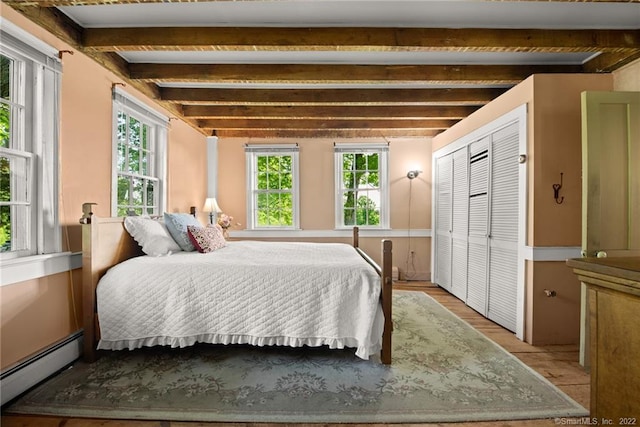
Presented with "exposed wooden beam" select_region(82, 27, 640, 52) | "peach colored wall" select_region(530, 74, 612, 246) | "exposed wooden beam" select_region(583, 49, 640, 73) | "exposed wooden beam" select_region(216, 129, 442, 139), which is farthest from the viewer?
"exposed wooden beam" select_region(216, 129, 442, 139)

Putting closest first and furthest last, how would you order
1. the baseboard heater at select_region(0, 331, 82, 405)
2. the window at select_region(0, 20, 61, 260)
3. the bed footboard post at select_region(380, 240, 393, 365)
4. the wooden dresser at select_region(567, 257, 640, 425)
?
the wooden dresser at select_region(567, 257, 640, 425) → the baseboard heater at select_region(0, 331, 82, 405) → the window at select_region(0, 20, 61, 260) → the bed footboard post at select_region(380, 240, 393, 365)

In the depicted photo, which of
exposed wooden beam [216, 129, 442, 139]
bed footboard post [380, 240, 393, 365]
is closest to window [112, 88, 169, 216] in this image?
exposed wooden beam [216, 129, 442, 139]

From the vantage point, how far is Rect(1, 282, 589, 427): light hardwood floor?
1663 mm

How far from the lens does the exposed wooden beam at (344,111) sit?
3.89 metres

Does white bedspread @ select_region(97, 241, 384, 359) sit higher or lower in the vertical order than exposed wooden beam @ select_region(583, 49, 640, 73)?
lower

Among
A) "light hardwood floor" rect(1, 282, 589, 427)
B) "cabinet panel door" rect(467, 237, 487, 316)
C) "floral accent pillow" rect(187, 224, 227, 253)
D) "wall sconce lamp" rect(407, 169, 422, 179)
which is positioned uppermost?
"wall sconce lamp" rect(407, 169, 422, 179)

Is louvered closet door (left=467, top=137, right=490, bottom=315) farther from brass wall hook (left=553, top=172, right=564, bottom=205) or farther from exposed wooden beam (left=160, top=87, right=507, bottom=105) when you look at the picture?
brass wall hook (left=553, top=172, right=564, bottom=205)

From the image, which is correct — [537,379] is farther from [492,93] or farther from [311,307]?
[492,93]

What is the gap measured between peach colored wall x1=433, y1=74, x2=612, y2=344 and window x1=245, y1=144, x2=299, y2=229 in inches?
126

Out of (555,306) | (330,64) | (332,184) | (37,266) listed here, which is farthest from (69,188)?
(555,306)

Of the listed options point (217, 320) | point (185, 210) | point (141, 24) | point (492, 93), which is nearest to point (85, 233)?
point (217, 320)

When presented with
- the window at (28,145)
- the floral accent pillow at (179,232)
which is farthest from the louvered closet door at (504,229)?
the window at (28,145)

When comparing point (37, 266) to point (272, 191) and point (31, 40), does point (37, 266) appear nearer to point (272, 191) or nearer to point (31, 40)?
point (31, 40)

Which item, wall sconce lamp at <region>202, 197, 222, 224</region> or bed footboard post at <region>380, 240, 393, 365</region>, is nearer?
bed footboard post at <region>380, 240, 393, 365</region>
